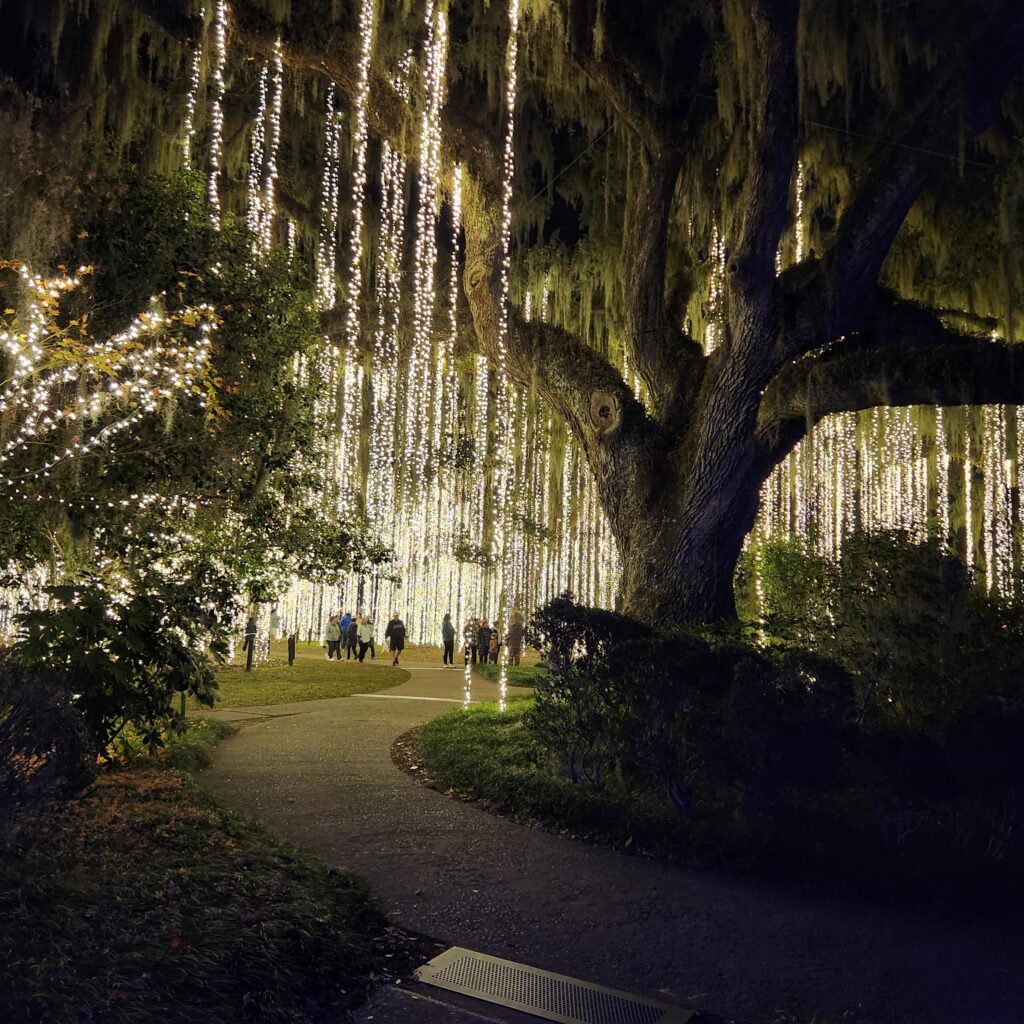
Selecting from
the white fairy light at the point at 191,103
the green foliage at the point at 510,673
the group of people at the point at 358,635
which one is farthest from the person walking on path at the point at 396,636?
the white fairy light at the point at 191,103

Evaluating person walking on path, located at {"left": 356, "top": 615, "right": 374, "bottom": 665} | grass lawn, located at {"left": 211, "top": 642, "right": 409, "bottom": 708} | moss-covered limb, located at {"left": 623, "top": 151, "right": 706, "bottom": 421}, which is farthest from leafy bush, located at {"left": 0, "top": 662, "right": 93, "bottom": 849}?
person walking on path, located at {"left": 356, "top": 615, "right": 374, "bottom": 665}

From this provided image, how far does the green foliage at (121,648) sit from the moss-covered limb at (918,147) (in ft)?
20.3

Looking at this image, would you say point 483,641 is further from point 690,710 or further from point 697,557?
point 690,710

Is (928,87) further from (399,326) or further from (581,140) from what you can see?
(399,326)

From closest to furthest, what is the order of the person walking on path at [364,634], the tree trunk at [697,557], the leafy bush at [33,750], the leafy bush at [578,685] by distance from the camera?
the leafy bush at [33,750]
the leafy bush at [578,685]
the tree trunk at [697,557]
the person walking on path at [364,634]

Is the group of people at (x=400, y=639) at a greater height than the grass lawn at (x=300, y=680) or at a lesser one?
greater

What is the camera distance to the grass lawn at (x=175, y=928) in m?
3.20

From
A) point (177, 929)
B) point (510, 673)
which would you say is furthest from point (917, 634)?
point (510, 673)

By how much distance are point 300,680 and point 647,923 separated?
1257cm

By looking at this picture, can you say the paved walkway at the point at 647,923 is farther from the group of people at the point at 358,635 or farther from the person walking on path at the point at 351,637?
the person walking on path at the point at 351,637

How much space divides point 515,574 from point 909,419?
11807mm

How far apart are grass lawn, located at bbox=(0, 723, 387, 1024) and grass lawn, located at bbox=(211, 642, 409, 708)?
7632 mm

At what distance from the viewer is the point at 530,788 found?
22.2ft

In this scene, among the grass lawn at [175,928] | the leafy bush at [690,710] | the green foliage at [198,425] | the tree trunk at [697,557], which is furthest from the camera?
the tree trunk at [697,557]
